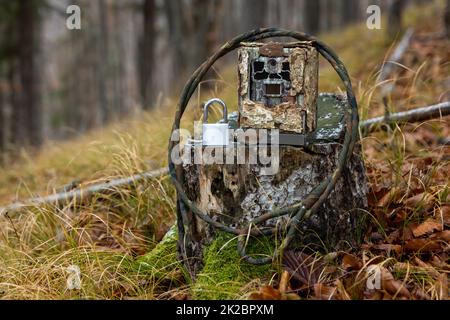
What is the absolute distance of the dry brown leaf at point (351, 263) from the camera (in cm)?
263

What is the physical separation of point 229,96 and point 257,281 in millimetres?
2901

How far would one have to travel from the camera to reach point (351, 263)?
2.64 meters

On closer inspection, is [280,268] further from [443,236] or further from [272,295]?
[443,236]

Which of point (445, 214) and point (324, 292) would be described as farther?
point (445, 214)

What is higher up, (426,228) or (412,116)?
(412,116)

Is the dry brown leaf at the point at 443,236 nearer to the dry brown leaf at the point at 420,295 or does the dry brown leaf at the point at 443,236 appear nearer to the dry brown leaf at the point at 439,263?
the dry brown leaf at the point at 439,263

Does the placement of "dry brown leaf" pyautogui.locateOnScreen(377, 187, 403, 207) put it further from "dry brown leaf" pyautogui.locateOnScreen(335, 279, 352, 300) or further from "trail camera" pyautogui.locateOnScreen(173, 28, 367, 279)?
"dry brown leaf" pyautogui.locateOnScreen(335, 279, 352, 300)

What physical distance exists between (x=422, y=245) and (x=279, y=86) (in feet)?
3.63

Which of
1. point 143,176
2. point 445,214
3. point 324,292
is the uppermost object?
point 143,176

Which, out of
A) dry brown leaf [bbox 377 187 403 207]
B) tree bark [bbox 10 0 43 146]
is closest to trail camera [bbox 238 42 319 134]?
dry brown leaf [bbox 377 187 403 207]

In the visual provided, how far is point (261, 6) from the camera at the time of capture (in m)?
10.5

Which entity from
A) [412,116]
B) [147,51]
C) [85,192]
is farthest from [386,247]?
[147,51]

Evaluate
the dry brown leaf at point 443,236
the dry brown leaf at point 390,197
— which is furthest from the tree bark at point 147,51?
the dry brown leaf at point 443,236
